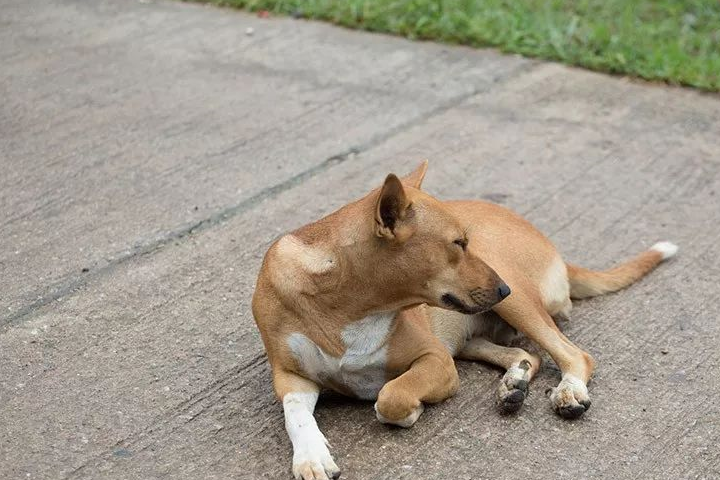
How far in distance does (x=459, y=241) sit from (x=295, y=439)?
2.80 feet

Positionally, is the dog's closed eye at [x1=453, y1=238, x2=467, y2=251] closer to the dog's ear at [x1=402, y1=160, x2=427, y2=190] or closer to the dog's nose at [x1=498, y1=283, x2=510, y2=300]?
the dog's nose at [x1=498, y1=283, x2=510, y2=300]

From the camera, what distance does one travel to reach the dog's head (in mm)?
3916

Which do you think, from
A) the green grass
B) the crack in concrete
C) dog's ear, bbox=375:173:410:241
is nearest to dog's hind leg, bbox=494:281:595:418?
dog's ear, bbox=375:173:410:241

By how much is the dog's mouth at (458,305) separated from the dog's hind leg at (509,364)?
15.8 inches

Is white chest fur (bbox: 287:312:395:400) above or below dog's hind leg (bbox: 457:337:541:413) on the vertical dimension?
above

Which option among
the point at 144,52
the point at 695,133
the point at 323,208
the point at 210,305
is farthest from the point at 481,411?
the point at 144,52

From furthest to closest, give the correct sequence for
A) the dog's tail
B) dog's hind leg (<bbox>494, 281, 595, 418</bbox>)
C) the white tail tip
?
the white tail tip, the dog's tail, dog's hind leg (<bbox>494, 281, 595, 418</bbox>)

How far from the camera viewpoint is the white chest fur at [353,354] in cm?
409

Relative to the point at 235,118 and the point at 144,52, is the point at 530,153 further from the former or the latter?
the point at 144,52

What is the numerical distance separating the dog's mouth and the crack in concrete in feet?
5.98

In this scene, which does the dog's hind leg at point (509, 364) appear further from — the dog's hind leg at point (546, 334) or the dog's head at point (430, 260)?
the dog's head at point (430, 260)

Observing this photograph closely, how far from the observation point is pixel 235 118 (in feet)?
22.7

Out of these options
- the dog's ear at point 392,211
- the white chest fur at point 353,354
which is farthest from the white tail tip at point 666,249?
the dog's ear at point 392,211

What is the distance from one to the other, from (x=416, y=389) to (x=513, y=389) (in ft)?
1.34
